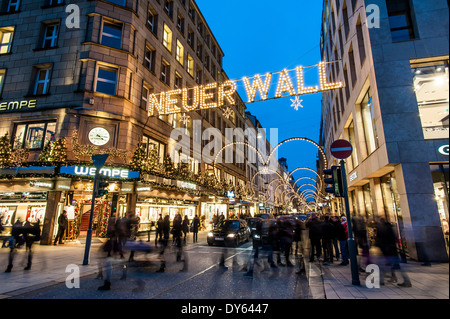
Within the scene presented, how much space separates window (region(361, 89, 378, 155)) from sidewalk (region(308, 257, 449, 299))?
22.3 feet

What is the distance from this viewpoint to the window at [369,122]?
43.4 feet

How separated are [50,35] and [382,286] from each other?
23897 millimetres

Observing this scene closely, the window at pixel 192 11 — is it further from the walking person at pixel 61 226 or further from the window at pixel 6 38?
the walking person at pixel 61 226

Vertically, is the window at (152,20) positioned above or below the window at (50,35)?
above

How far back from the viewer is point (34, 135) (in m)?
16.2

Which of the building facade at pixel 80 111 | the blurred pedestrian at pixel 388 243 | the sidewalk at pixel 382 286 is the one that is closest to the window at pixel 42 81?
the building facade at pixel 80 111

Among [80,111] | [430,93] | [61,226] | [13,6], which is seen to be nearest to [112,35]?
[80,111]

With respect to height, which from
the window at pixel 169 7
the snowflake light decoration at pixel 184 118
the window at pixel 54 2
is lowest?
the snowflake light decoration at pixel 184 118

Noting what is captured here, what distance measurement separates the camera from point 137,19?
19.0 m

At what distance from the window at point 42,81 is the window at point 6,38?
3.42m

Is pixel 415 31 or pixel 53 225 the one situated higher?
pixel 415 31
